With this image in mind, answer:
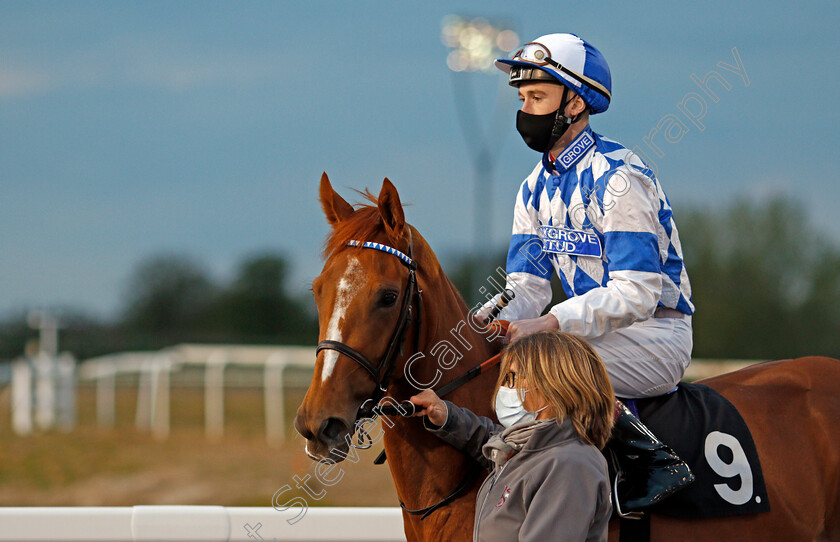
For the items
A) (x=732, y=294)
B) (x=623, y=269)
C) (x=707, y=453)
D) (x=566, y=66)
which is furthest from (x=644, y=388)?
(x=732, y=294)

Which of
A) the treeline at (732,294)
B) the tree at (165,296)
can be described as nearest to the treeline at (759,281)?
the treeline at (732,294)

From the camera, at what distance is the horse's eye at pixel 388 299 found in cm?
231

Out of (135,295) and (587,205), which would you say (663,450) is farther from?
(135,295)

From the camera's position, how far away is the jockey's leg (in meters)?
2.38

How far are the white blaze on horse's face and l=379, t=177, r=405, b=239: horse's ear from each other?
0.51 feet

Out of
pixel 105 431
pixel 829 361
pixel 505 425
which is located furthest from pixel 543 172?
pixel 105 431

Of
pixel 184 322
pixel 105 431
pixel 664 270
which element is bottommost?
pixel 184 322

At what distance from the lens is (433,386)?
97.6 inches

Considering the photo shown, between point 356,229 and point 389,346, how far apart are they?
1.16 ft

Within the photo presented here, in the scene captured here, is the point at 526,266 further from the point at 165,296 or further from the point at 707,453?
the point at 165,296

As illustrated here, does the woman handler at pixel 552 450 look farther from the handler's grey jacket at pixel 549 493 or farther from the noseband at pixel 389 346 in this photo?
the noseband at pixel 389 346

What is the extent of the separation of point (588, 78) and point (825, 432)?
1.44m

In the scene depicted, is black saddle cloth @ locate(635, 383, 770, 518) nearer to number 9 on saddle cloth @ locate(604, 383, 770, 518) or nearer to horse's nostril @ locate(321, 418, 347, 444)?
number 9 on saddle cloth @ locate(604, 383, 770, 518)

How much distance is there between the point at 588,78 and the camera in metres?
2.77
